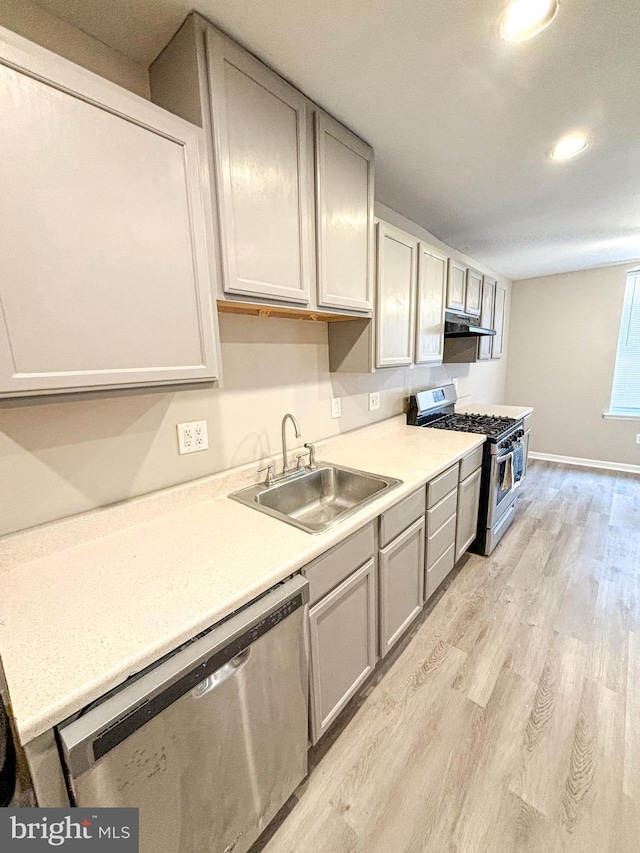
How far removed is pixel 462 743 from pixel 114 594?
147 centimetres

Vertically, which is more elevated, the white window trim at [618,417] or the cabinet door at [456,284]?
the cabinet door at [456,284]

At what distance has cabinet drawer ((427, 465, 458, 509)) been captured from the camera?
1.77m

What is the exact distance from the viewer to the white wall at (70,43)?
0.91 meters

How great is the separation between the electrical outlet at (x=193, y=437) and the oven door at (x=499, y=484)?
1.95 metres

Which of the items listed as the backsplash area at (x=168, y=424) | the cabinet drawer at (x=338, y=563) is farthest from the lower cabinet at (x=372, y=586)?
the backsplash area at (x=168, y=424)

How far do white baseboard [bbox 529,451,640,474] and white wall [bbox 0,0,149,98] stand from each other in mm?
5436

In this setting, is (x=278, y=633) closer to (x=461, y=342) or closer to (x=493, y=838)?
(x=493, y=838)

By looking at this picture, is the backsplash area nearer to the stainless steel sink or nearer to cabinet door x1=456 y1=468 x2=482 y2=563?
the stainless steel sink

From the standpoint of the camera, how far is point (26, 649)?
28.6 inches

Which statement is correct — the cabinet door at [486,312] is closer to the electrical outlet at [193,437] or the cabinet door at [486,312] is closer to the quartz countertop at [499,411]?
the quartz countertop at [499,411]

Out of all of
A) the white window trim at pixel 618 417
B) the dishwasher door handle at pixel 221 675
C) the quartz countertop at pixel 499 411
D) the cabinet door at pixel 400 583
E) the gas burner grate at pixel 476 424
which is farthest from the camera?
the white window trim at pixel 618 417

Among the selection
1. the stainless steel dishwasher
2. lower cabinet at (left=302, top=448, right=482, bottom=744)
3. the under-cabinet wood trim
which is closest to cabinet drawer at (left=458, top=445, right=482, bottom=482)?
lower cabinet at (left=302, top=448, right=482, bottom=744)

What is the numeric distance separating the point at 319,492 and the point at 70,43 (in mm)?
1821

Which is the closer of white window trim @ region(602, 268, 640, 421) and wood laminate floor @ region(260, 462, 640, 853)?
wood laminate floor @ region(260, 462, 640, 853)
